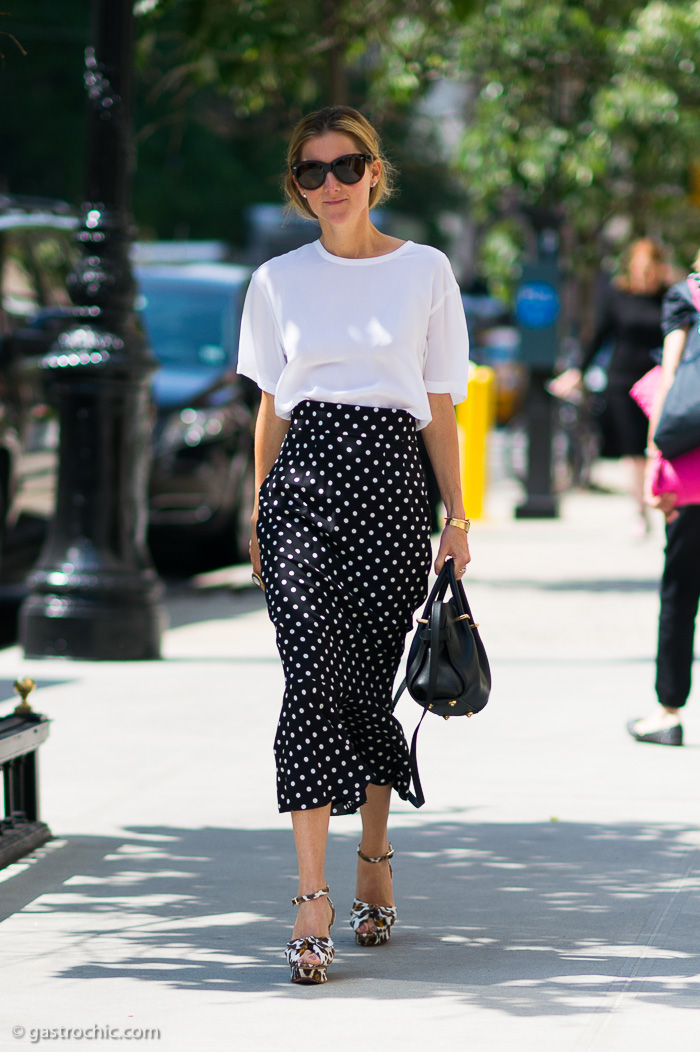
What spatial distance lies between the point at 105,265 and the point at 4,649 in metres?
1.98

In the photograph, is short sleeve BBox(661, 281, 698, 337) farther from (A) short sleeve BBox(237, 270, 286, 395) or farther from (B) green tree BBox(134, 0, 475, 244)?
(A) short sleeve BBox(237, 270, 286, 395)

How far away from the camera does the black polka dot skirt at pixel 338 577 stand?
4.06 metres

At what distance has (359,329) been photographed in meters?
4.17

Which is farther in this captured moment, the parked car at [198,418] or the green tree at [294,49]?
the parked car at [198,418]

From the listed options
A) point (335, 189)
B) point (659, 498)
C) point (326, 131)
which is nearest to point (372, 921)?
point (335, 189)

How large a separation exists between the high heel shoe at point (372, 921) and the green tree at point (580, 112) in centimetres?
965

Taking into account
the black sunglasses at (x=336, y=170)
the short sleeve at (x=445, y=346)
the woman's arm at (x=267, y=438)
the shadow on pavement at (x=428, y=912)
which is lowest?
the shadow on pavement at (x=428, y=912)

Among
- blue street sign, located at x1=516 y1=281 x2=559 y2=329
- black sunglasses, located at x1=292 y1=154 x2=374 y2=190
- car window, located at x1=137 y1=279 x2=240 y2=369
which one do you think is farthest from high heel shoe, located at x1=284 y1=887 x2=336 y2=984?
blue street sign, located at x1=516 y1=281 x2=559 y2=329

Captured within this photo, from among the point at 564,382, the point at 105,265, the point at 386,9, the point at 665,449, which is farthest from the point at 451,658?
the point at 564,382

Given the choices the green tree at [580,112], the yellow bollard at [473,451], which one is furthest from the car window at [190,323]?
the yellow bollard at [473,451]

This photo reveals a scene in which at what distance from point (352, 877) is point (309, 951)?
0.92 m

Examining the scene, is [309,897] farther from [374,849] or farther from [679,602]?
[679,602]

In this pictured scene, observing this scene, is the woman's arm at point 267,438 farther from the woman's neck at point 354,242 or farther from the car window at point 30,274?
the car window at point 30,274

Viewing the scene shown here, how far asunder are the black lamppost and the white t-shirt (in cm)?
393
